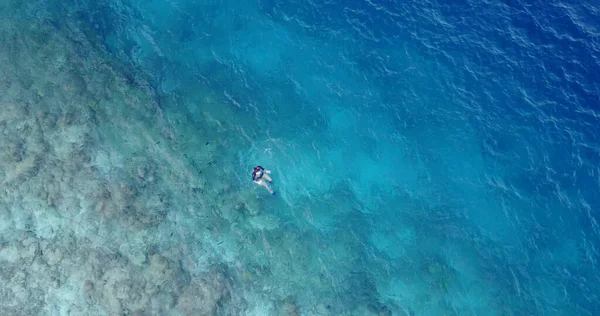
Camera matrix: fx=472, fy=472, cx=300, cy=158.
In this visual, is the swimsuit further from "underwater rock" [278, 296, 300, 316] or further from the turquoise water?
"underwater rock" [278, 296, 300, 316]

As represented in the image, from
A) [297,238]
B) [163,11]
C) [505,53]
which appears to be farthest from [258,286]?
[505,53]

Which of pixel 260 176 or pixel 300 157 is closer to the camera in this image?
pixel 260 176

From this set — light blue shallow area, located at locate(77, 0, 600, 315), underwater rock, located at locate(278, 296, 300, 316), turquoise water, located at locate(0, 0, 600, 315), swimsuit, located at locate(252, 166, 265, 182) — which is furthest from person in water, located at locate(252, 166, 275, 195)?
underwater rock, located at locate(278, 296, 300, 316)

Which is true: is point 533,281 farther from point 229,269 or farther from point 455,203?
point 229,269

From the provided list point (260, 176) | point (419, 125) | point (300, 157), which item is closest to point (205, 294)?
point (260, 176)

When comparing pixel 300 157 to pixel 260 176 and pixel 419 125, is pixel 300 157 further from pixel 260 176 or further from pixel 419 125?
pixel 419 125

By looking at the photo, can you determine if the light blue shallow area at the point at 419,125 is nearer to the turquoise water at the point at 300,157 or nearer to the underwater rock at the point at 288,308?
the turquoise water at the point at 300,157

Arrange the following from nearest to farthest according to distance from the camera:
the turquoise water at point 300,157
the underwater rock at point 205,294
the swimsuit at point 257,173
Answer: the underwater rock at point 205,294 → the turquoise water at point 300,157 → the swimsuit at point 257,173

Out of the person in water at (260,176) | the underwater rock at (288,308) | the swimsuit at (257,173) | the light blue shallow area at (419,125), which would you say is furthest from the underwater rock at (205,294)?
the swimsuit at (257,173)
